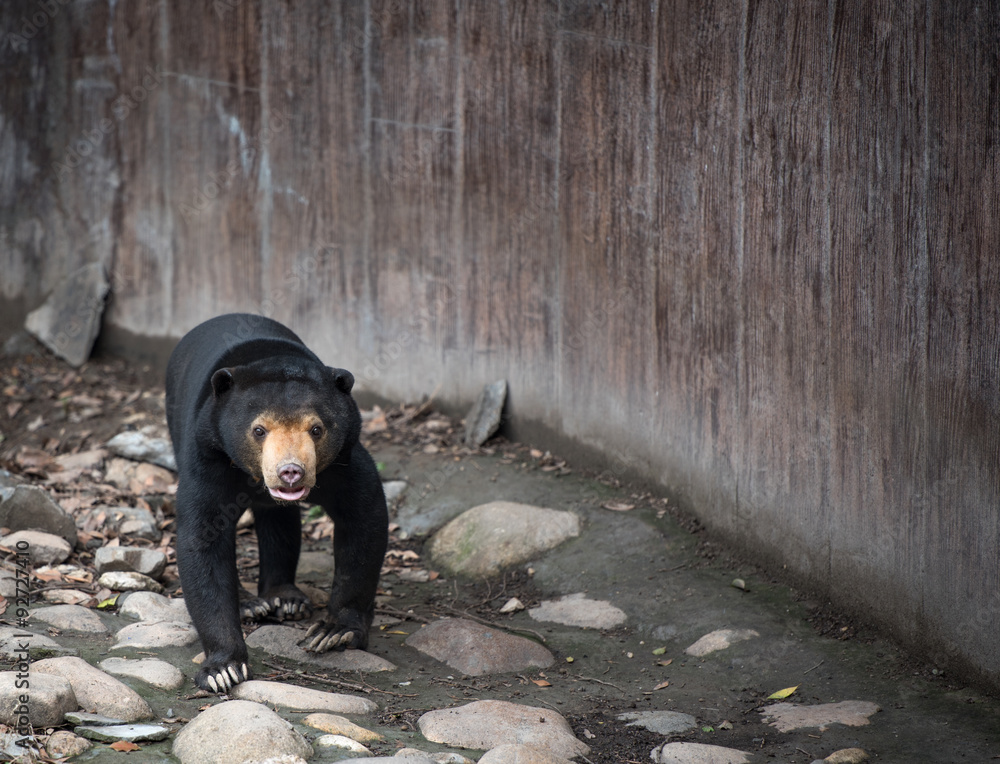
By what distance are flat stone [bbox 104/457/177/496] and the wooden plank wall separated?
1.53 meters

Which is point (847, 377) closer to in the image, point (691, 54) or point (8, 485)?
point (691, 54)

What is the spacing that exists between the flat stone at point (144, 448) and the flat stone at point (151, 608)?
2044 millimetres

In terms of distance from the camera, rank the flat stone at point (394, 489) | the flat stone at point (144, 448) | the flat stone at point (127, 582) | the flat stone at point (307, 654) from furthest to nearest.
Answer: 1. the flat stone at point (144, 448)
2. the flat stone at point (394, 489)
3. the flat stone at point (127, 582)
4. the flat stone at point (307, 654)

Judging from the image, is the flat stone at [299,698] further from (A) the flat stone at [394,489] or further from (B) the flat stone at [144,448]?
(B) the flat stone at [144,448]

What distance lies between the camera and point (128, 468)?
22.9 feet

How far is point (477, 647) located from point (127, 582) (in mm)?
1719

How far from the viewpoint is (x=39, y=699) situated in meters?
3.43

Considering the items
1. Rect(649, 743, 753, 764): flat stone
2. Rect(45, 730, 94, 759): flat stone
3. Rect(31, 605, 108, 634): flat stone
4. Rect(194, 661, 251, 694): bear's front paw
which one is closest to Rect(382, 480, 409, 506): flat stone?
Rect(31, 605, 108, 634): flat stone

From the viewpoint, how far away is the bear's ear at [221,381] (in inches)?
165

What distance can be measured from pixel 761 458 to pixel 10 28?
771cm

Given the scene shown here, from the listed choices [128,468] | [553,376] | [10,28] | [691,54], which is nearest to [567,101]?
[691,54]

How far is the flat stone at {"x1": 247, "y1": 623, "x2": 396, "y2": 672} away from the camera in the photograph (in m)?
4.54

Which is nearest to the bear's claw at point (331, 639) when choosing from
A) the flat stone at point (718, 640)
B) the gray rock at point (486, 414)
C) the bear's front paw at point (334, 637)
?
the bear's front paw at point (334, 637)

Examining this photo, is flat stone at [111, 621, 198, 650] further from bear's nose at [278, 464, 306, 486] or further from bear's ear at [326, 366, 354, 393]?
bear's ear at [326, 366, 354, 393]
